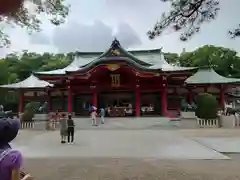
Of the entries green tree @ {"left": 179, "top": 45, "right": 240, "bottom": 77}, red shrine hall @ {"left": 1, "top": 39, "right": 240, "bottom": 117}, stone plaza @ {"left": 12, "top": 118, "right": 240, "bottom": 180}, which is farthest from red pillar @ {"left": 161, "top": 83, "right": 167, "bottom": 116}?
green tree @ {"left": 179, "top": 45, "right": 240, "bottom": 77}

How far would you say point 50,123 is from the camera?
26234 millimetres

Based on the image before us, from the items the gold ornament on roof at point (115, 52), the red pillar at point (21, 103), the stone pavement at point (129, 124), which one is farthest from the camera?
the red pillar at point (21, 103)

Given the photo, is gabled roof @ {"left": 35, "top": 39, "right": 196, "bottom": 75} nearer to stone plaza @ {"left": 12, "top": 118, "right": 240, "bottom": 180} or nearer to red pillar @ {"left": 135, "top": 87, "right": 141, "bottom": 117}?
red pillar @ {"left": 135, "top": 87, "right": 141, "bottom": 117}

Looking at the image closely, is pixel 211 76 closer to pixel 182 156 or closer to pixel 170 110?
pixel 170 110

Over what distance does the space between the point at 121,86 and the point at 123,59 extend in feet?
8.53

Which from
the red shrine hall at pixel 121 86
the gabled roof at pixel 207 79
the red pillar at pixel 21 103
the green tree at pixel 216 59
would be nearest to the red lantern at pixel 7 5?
the red shrine hall at pixel 121 86

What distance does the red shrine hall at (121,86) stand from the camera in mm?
31656

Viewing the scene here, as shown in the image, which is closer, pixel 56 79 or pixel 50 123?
pixel 50 123

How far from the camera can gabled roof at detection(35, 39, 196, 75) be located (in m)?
31.8

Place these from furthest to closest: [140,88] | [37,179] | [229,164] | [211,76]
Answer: [211,76]
[140,88]
[229,164]
[37,179]

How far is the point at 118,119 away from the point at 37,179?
20837 mm

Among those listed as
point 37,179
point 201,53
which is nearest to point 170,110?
point 37,179

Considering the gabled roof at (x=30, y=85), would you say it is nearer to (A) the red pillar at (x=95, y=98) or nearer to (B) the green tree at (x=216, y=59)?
(A) the red pillar at (x=95, y=98)

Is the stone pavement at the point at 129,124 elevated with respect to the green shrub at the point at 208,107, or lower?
lower
